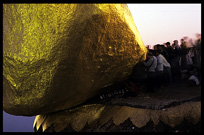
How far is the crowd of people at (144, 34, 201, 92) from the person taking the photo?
4.24 metres

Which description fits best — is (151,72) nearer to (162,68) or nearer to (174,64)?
(162,68)

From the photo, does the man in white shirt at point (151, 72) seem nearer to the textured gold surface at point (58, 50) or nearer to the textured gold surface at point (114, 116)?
the textured gold surface at point (58, 50)

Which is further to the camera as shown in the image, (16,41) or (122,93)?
(122,93)

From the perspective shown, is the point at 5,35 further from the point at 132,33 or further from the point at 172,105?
the point at 172,105

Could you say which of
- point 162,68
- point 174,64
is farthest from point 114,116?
point 174,64

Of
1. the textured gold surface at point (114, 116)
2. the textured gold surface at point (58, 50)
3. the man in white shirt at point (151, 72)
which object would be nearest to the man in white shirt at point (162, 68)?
the man in white shirt at point (151, 72)

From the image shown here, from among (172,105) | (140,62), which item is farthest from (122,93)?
(172,105)

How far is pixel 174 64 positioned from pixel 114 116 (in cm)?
221

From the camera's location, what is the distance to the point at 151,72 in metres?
4.36

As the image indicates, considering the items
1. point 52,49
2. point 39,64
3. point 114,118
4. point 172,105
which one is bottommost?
point 114,118

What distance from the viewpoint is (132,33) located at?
12.2ft

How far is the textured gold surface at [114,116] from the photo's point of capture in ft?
10.9

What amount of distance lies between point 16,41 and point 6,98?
3.60 ft

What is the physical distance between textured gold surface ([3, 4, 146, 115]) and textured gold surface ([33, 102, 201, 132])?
44cm
